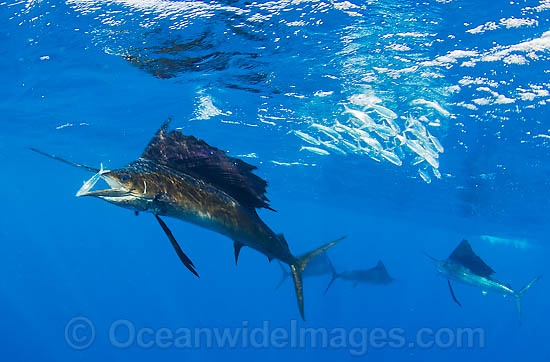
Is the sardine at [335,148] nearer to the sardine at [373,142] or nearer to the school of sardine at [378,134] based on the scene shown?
the school of sardine at [378,134]

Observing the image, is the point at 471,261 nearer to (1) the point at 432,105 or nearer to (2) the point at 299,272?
(1) the point at 432,105

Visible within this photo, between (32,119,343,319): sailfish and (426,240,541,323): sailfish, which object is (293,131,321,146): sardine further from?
(32,119,343,319): sailfish

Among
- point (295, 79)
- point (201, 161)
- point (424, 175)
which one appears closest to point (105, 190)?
point (201, 161)

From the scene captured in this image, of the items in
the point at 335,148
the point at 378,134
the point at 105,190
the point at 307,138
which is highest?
the point at 105,190

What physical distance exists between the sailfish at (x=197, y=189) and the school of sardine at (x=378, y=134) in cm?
955

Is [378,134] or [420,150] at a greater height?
[378,134]

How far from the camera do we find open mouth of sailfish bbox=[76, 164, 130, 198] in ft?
6.43

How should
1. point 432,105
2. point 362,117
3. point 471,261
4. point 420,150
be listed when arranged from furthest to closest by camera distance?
1. point 420,150
2. point 362,117
3. point 432,105
4. point 471,261

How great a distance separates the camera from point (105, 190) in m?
1.96

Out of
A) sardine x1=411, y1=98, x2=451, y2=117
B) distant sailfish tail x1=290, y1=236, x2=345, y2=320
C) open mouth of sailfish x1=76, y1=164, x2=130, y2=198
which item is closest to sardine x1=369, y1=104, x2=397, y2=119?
sardine x1=411, y1=98, x2=451, y2=117

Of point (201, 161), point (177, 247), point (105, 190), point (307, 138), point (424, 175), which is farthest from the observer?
point (424, 175)

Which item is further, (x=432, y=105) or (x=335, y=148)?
(x=335, y=148)

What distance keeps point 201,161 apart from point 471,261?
8.86 m

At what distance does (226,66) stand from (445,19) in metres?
5.76
